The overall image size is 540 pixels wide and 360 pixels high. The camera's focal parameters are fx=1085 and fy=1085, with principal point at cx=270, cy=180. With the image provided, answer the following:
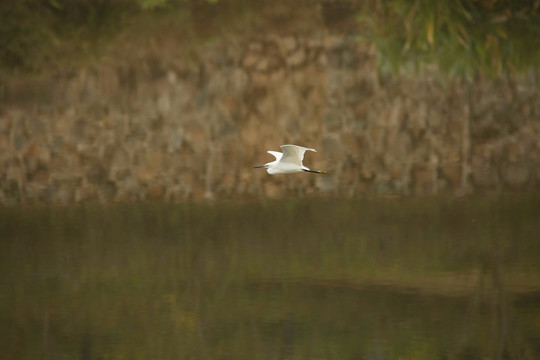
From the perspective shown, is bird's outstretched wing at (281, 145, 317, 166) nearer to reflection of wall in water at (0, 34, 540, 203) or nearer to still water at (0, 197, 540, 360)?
still water at (0, 197, 540, 360)

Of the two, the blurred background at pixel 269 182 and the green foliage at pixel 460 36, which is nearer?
the blurred background at pixel 269 182

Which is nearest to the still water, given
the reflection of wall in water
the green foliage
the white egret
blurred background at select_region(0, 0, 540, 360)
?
blurred background at select_region(0, 0, 540, 360)

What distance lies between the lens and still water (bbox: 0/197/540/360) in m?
2.80

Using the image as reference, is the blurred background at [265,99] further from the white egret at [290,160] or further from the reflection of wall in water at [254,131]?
the white egret at [290,160]

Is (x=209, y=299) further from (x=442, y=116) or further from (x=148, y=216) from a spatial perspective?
(x=442, y=116)

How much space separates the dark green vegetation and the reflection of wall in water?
0.15 meters

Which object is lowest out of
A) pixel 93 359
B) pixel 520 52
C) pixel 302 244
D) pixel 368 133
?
pixel 93 359

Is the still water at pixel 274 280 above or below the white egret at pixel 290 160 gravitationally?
below

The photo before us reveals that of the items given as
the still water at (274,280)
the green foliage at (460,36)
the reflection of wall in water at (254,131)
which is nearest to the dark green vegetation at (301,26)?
the green foliage at (460,36)

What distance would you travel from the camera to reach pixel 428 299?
302 centimetres

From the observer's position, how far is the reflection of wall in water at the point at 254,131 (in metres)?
3.75

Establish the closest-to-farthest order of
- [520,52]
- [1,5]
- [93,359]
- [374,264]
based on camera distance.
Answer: [93,359]
[374,264]
[520,52]
[1,5]

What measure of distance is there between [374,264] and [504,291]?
15.5 inches

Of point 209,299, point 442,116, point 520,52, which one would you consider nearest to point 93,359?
point 209,299
